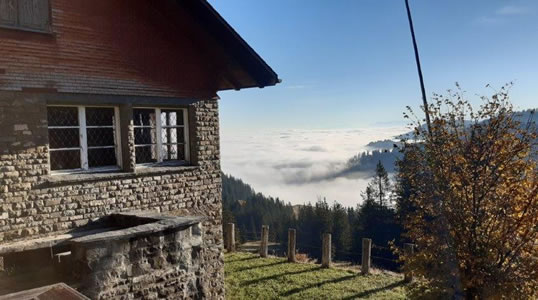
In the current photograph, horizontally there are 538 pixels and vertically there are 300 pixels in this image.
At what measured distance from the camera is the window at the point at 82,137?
7.37 metres

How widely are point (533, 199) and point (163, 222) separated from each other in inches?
255

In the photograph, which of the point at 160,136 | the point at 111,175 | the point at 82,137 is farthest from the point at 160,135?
the point at 82,137

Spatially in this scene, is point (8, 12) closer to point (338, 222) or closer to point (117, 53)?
point (117, 53)

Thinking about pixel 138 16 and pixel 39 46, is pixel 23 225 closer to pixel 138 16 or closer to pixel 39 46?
pixel 39 46

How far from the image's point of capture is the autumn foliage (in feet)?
22.8

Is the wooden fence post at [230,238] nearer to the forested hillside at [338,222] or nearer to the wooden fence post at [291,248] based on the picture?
the wooden fence post at [291,248]

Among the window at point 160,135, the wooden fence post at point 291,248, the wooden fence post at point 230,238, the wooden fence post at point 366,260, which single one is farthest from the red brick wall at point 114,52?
the wooden fence post at point 230,238

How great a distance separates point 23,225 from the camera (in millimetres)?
6684

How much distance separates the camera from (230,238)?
19.3 meters

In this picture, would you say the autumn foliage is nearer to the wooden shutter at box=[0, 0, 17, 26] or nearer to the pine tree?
the wooden shutter at box=[0, 0, 17, 26]

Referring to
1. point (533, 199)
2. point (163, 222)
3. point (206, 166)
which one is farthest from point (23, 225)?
point (533, 199)

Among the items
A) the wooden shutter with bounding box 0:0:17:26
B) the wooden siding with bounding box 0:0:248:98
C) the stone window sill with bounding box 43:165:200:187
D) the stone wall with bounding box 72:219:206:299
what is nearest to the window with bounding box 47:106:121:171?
the stone window sill with bounding box 43:165:200:187

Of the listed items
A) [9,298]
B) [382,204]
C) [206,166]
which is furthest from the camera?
[382,204]

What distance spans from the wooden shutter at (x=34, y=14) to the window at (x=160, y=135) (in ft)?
8.15
